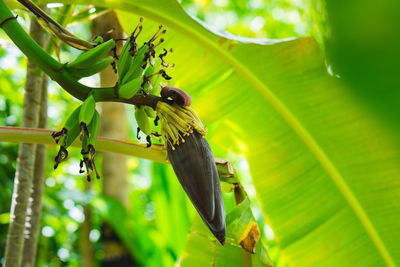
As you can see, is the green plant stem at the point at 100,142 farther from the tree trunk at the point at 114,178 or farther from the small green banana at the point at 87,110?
the tree trunk at the point at 114,178

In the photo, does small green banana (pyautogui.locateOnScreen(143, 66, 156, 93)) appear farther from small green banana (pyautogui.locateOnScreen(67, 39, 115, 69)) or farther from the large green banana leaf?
the large green banana leaf

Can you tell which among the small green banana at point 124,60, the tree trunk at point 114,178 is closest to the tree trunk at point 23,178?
the small green banana at point 124,60

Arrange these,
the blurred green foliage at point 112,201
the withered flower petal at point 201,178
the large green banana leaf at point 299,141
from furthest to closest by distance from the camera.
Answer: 1. the blurred green foliage at point 112,201
2. the large green banana leaf at point 299,141
3. the withered flower petal at point 201,178

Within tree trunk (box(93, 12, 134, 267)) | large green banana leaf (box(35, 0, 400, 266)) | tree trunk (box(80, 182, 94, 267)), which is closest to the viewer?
large green banana leaf (box(35, 0, 400, 266))

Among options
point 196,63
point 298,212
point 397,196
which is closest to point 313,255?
point 298,212

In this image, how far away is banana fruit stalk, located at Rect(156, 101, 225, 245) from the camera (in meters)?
0.49

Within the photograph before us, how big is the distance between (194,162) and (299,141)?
1.82ft

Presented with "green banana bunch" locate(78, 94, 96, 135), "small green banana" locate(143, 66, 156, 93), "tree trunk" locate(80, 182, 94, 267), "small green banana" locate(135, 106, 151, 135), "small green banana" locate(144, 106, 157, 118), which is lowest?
"green banana bunch" locate(78, 94, 96, 135)

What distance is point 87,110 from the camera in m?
0.50

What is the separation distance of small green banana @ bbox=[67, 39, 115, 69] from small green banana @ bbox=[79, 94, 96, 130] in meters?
0.04

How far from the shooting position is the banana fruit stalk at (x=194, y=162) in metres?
0.49

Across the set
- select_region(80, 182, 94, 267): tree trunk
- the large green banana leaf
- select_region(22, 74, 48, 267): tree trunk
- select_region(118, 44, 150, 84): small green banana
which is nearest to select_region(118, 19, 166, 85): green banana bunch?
select_region(118, 44, 150, 84): small green banana

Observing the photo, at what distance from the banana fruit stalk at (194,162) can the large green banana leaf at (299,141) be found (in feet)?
1.29

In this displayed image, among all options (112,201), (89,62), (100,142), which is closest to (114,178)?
(112,201)
